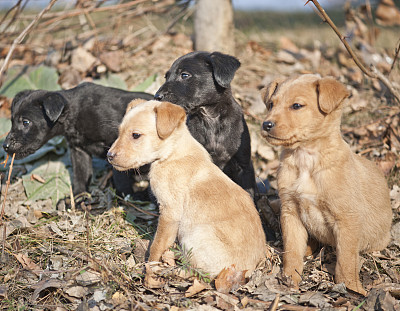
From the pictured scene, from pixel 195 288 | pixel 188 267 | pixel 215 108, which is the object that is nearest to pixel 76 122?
pixel 215 108

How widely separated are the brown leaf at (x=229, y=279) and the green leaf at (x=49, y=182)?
339cm

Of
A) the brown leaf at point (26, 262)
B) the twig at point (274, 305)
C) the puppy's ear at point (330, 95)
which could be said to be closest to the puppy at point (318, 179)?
the puppy's ear at point (330, 95)

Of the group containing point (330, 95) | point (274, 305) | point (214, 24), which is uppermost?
point (214, 24)

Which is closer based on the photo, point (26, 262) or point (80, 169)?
point (26, 262)

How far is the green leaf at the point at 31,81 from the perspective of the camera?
826 centimetres

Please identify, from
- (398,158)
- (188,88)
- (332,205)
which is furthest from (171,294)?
(398,158)

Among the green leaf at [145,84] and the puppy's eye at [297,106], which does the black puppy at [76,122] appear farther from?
the puppy's eye at [297,106]

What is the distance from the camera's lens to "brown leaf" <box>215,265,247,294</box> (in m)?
4.11

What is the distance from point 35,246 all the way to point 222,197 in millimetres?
2311

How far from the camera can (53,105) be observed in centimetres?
615

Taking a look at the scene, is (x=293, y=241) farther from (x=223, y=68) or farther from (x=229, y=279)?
Answer: (x=223, y=68)

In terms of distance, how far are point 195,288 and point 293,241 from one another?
1.20 metres

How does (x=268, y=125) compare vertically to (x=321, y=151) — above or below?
above

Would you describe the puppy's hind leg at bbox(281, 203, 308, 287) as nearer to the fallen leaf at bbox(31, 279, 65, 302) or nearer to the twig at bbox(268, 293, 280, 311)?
the twig at bbox(268, 293, 280, 311)
